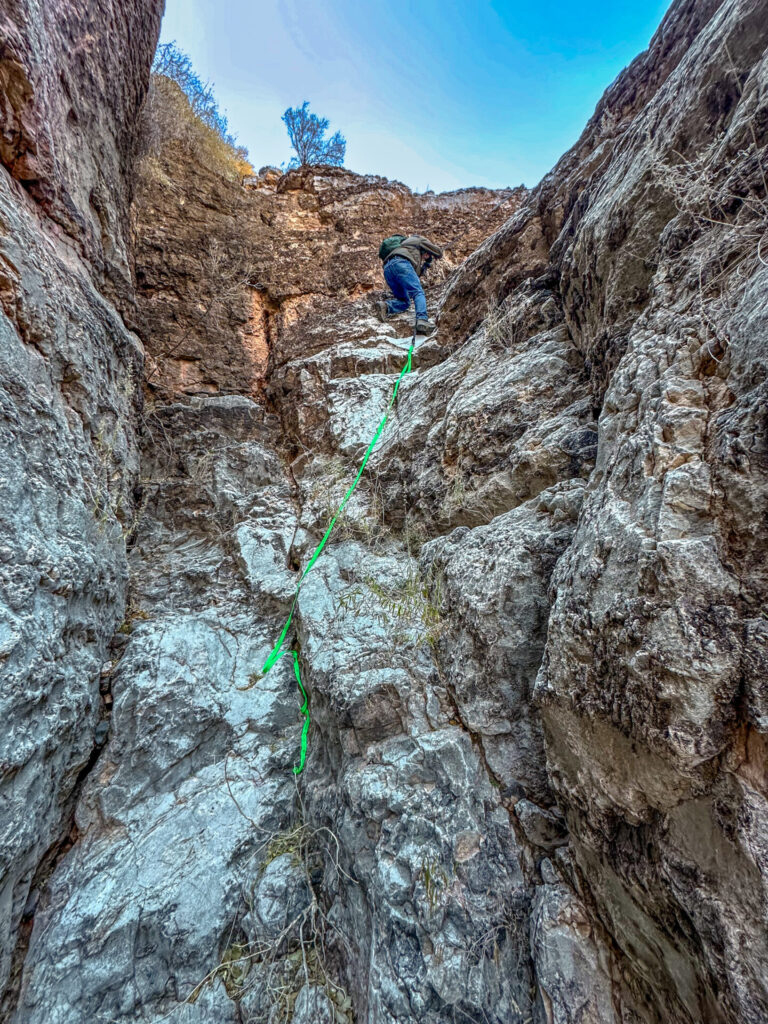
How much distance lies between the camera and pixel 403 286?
15.8ft

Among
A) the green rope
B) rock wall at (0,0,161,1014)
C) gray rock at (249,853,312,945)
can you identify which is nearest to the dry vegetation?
rock wall at (0,0,161,1014)

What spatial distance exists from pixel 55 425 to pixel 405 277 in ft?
12.9

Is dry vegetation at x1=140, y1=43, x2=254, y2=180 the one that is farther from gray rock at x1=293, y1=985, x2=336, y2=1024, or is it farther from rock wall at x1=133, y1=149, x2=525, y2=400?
gray rock at x1=293, y1=985, x2=336, y2=1024

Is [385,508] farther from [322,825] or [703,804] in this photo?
[703,804]

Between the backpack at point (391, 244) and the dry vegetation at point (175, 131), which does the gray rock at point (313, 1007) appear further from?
the dry vegetation at point (175, 131)

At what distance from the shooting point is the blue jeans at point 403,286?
4.61 meters

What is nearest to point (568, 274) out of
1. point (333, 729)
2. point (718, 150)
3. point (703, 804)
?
point (718, 150)

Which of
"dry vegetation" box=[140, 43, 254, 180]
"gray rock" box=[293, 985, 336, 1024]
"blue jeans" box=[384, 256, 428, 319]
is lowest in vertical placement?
"gray rock" box=[293, 985, 336, 1024]

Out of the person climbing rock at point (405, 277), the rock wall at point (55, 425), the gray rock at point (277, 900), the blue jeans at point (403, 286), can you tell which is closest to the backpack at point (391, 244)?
Answer: the person climbing rock at point (405, 277)

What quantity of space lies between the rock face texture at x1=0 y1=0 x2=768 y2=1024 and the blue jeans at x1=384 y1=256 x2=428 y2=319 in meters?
1.32

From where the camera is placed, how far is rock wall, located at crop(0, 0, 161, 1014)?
1.79 m

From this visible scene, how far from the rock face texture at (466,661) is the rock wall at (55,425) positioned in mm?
27

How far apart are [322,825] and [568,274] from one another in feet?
11.7

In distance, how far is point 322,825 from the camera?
196cm
